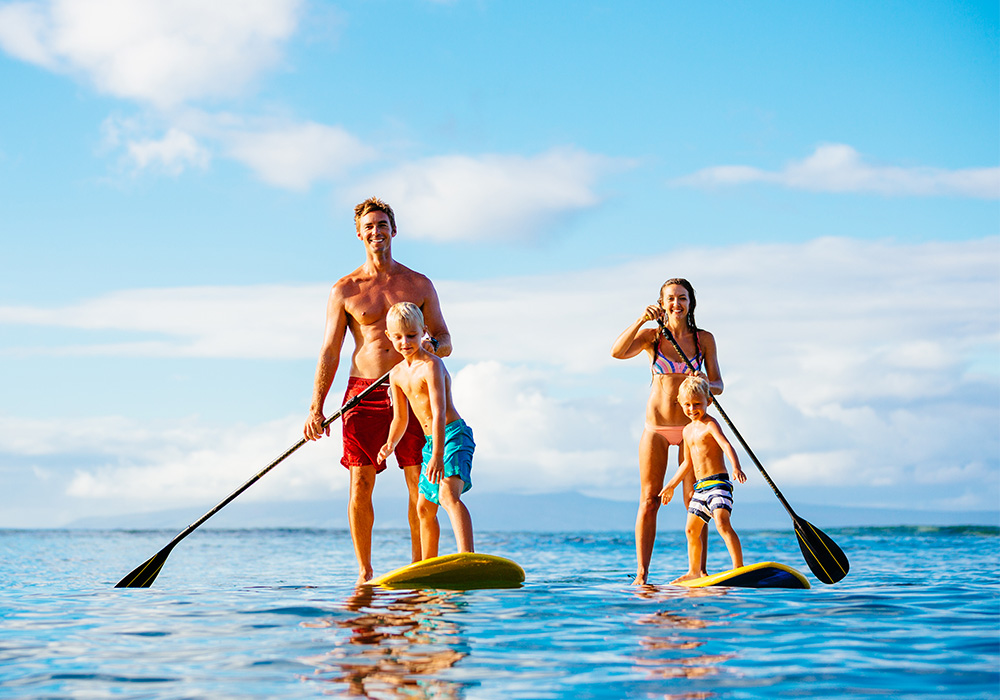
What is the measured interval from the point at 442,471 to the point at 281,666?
256 cm

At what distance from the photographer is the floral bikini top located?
7324mm

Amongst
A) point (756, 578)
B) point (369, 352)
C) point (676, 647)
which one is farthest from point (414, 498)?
point (676, 647)

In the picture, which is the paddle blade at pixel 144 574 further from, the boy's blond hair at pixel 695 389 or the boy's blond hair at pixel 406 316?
the boy's blond hair at pixel 695 389

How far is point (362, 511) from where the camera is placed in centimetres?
716

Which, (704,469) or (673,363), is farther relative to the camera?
(673,363)

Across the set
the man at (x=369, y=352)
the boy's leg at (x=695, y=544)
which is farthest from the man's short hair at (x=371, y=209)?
the boy's leg at (x=695, y=544)

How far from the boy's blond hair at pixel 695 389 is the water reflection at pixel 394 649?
7.94 ft

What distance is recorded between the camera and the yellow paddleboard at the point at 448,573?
6.33 metres

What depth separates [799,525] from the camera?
7602 mm

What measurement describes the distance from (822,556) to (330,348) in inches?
170

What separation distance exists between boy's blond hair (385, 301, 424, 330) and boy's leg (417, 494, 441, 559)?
131 centimetres

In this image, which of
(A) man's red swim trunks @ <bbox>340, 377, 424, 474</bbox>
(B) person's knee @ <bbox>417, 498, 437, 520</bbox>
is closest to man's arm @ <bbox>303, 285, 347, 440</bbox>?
(A) man's red swim trunks @ <bbox>340, 377, 424, 474</bbox>

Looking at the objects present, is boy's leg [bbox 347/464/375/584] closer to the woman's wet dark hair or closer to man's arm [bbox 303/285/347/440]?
man's arm [bbox 303/285/347/440]

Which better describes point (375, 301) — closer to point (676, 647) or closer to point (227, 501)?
point (227, 501)
